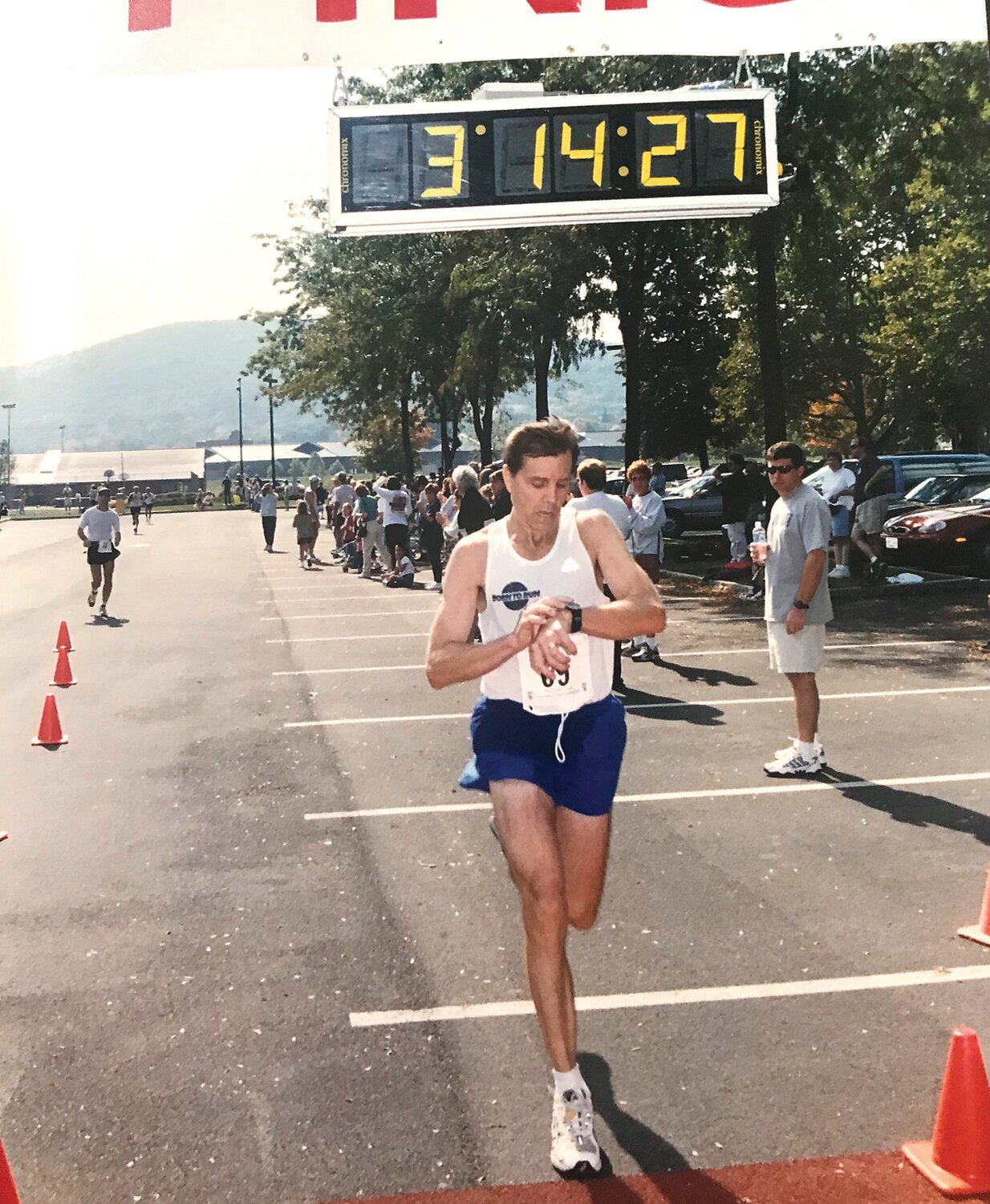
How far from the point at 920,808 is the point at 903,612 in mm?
10434

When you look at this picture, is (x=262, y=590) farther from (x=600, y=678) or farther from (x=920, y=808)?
(x=600, y=678)

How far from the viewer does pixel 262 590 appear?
1025 inches

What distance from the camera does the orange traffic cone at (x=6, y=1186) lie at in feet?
12.1

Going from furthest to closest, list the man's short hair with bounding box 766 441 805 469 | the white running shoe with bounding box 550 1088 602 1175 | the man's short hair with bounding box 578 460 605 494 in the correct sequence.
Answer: the man's short hair with bounding box 578 460 605 494
the man's short hair with bounding box 766 441 805 469
the white running shoe with bounding box 550 1088 602 1175

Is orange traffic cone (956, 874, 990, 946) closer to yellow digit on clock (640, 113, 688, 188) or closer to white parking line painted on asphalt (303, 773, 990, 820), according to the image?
white parking line painted on asphalt (303, 773, 990, 820)

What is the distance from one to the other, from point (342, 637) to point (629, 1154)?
14145 mm

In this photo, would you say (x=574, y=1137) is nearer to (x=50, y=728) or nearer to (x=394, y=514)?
(x=50, y=728)

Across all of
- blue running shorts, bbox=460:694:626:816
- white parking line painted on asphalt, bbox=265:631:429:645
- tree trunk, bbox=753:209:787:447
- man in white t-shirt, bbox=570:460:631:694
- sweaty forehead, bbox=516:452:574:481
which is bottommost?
white parking line painted on asphalt, bbox=265:631:429:645

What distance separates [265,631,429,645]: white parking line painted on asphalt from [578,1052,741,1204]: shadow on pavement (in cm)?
1320

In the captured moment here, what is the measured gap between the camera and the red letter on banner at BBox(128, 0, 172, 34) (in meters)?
8.34

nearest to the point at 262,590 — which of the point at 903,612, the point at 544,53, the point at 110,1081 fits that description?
the point at 903,612

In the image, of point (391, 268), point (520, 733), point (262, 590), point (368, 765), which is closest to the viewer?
point (520, 733)

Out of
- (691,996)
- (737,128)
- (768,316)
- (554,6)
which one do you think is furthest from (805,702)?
(768,316)

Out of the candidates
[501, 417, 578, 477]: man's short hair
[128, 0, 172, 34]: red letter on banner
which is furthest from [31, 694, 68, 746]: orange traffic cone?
[501, 417, 578, 477]: man's short hair
